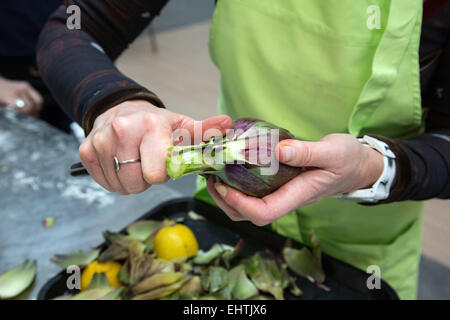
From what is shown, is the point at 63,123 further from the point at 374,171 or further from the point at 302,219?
the point at 374,171

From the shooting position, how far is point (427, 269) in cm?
131

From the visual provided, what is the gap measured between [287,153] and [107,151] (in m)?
0.18

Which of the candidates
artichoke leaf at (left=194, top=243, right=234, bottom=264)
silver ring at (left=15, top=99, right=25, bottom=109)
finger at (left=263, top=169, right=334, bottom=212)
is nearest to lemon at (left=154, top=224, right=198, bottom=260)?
artichoke leaf at (left=194, top=243, right=234, bottom=264)

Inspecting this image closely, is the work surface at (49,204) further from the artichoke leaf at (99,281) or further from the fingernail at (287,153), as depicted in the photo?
the fingernail at (287,153)

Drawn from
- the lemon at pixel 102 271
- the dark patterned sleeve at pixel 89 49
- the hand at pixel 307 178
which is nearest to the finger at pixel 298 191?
the hand at pixel 307 178

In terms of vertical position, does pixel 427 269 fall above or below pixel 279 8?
below

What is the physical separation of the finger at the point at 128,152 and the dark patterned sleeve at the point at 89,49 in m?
0.09

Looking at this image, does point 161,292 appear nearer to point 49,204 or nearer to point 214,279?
point 214,279

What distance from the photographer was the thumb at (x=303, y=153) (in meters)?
0.38

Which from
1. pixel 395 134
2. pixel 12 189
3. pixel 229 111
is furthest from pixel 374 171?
pixel 12 189

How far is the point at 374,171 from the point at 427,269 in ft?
3.34

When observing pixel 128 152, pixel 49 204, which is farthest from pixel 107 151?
pixel 49 204

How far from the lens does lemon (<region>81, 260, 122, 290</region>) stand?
0.61 meters

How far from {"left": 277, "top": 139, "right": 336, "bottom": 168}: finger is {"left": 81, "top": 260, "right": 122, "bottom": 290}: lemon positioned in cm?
36
